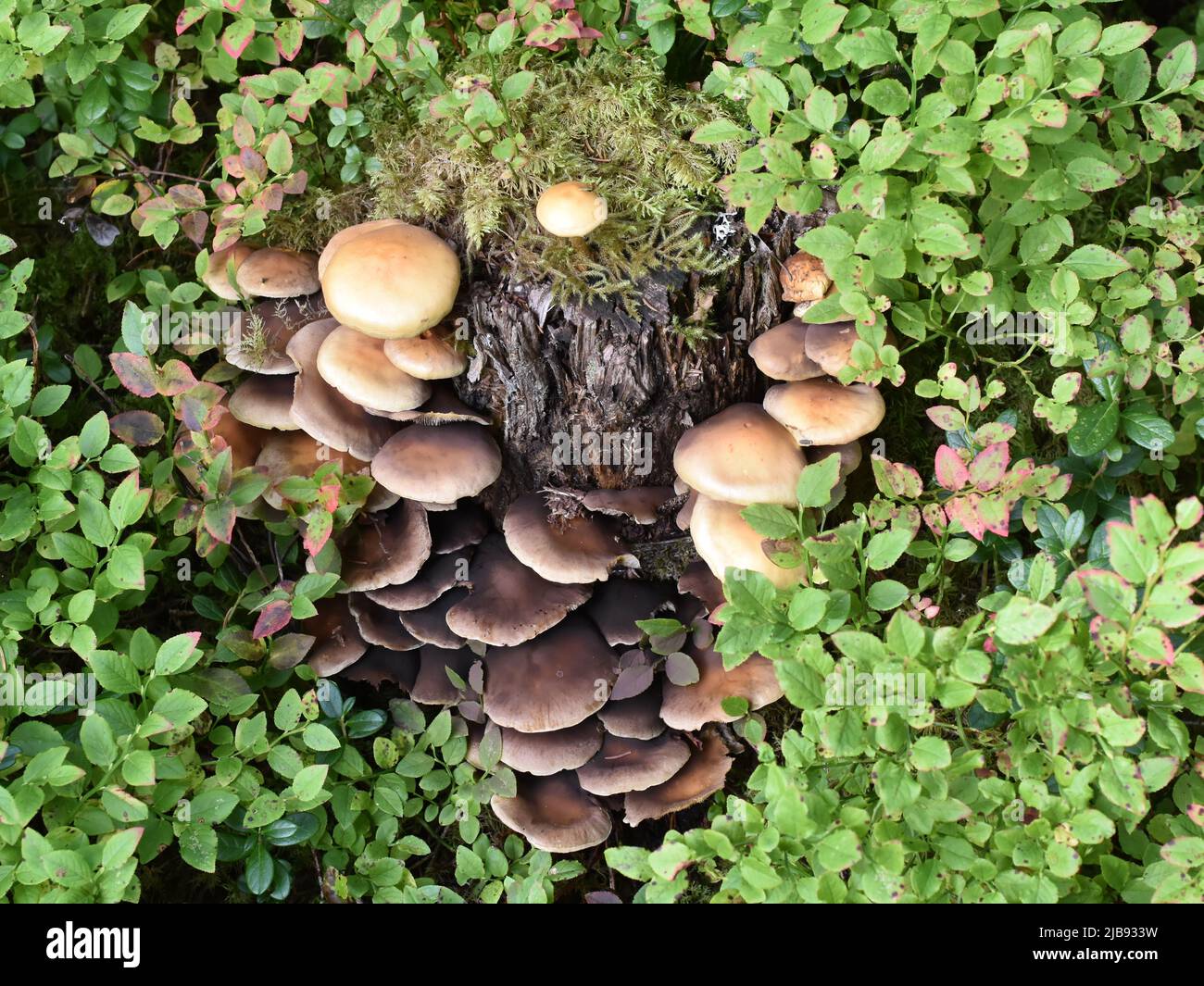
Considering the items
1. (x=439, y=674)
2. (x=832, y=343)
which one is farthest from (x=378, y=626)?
(x=832, y=343)

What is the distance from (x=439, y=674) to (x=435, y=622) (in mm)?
238

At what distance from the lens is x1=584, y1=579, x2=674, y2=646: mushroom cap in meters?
3.58

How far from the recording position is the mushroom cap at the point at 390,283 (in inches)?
125

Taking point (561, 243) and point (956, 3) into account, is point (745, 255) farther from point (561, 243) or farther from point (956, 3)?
point (956, 3)

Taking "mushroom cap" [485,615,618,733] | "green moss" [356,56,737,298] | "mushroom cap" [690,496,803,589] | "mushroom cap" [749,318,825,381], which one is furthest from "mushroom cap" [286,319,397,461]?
"mushroom cap" [749,318,825,381]

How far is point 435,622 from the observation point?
3688 mm

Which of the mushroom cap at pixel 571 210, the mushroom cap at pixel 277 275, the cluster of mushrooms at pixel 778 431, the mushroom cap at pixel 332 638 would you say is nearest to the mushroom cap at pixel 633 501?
the cluster of mushrooms at pixel 778 431

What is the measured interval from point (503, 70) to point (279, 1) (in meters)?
1.62

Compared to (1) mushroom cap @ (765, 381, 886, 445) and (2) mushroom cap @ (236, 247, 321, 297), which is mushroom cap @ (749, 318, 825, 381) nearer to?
(1) mushroom cap @ (765, 381, 886, 445)

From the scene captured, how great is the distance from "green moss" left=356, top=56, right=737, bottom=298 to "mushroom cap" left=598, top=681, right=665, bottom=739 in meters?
1.54

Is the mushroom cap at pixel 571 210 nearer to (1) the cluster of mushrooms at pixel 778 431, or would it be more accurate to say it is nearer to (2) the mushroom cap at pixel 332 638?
(1) the cluster of mushrooms at pixel 778 431

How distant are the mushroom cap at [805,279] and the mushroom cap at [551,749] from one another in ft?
5.94

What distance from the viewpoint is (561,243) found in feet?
11.0
